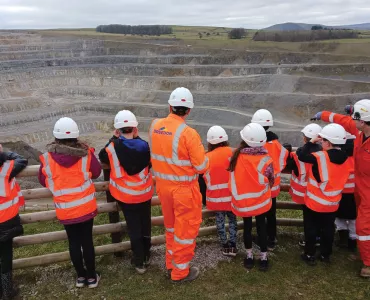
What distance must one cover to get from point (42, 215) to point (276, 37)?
3130 inches

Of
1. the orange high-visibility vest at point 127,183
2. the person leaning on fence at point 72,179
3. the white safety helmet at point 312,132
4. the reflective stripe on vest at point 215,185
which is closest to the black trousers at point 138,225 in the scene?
the orange high-visibility vest at point 127,183

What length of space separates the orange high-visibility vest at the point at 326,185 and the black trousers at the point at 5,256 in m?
3.97

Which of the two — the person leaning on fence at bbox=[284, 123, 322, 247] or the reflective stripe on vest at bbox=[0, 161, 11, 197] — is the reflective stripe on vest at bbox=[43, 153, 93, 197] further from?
the person leaning on fence at bbox=[284, 123, 322, 247]

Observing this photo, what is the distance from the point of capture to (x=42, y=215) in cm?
466

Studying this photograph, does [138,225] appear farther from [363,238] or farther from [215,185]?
[363,238]

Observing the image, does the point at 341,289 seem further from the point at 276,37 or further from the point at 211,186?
the point at 276,37

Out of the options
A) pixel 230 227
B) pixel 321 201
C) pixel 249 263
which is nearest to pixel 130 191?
pixel 230 227

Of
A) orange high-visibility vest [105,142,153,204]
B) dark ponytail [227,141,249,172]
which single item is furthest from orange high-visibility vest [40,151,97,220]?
dark ponytail [227,141,249,172]

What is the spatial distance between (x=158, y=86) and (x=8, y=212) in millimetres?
46701

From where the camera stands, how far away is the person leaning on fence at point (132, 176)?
14.2ft

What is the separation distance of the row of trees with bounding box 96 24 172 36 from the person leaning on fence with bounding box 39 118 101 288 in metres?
114

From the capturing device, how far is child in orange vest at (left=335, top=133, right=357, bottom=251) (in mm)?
5094

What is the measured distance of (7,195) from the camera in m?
4.09

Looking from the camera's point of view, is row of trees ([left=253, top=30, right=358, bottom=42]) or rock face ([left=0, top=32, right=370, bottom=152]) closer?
rock face ([left=0, top=32, right=370, bottom=152])
